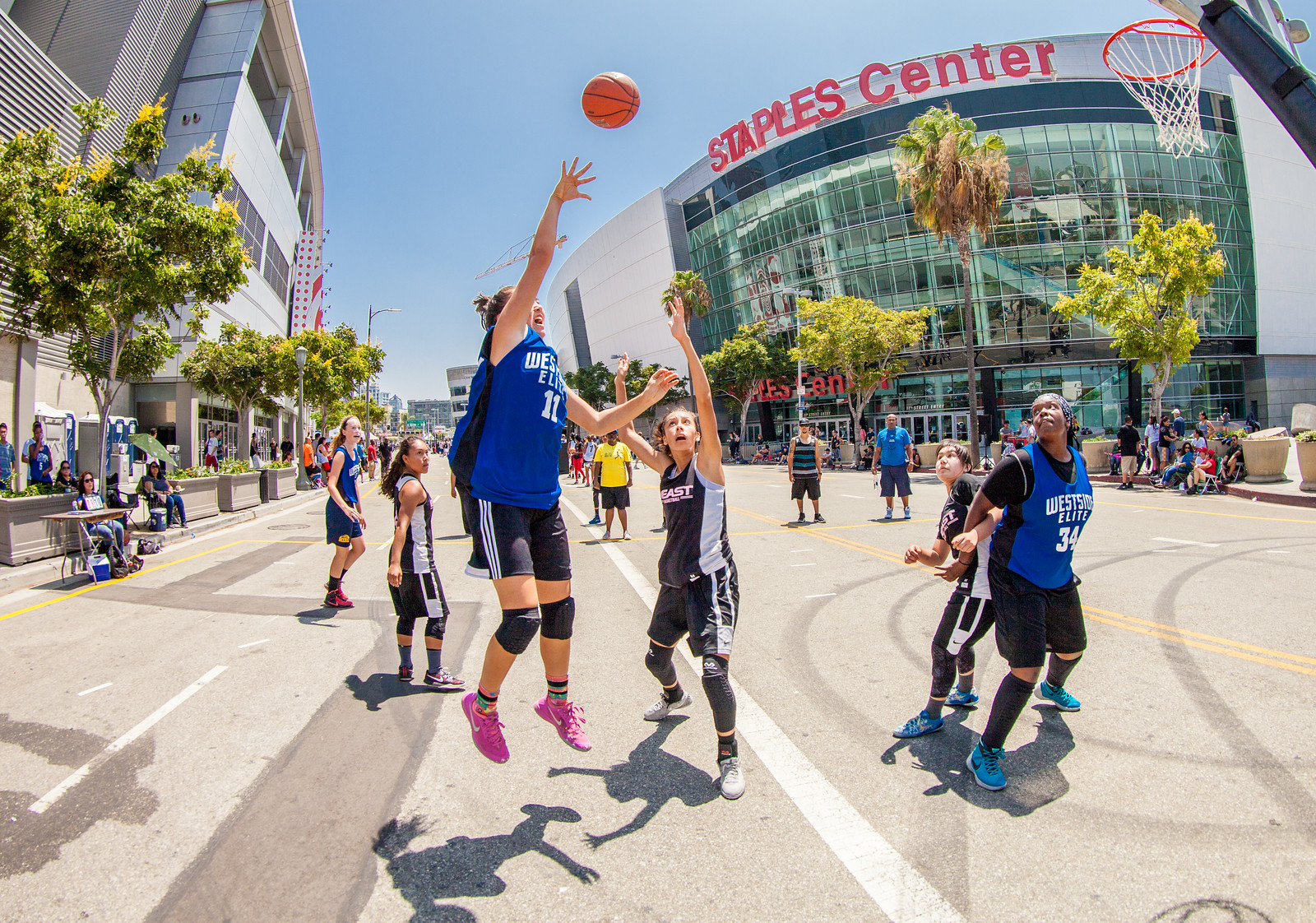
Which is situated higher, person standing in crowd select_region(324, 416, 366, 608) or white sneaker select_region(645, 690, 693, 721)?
person standing in crowd select_region(324, 416, 366, 608)

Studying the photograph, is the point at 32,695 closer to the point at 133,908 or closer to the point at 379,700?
the point at 379,700

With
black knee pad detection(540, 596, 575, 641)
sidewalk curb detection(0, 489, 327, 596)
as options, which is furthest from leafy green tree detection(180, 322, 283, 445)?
black knee pad detection(540, 596, 575, 641)

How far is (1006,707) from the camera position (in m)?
3.07

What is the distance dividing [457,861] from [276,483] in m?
22.3

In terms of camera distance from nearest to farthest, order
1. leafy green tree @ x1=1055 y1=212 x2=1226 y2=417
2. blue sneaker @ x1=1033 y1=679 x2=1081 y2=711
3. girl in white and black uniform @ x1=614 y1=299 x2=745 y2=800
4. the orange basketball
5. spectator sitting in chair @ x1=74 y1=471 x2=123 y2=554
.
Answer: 1. girl in white and black uniform @ x1=614 y1=299 x2=745 y2=800
2. blue sneaker @ x1=1033 y1=679 x2=1081 y2=711
3. the orange basketball
4. spectator sitting in chair @ x1=74 y1=471 x2=123 y2=554
5. leafy green tree @ x1=1055 y1=212 x2=1226 y2=417

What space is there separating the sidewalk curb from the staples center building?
38.8 meters

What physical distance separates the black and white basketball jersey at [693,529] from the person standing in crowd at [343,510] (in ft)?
13.5

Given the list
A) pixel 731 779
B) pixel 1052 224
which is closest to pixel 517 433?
pixel 731 779

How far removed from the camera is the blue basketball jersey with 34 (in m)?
A: 2.93

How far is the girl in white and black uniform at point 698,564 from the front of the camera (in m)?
3.10

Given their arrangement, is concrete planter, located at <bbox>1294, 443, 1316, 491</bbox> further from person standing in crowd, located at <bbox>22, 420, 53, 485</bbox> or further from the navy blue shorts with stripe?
person standing in crowd, located at <bbox>22, 420, 53, 485</bbox>

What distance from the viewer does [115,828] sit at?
2875 mm

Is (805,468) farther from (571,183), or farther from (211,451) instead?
(211,451)

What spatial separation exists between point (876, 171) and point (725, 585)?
4963cm
